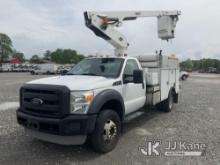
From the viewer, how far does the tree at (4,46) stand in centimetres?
8438

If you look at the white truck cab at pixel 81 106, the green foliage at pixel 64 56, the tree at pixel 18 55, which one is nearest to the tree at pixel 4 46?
the tree at pixel 18 55

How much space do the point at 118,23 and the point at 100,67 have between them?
8.90 ft

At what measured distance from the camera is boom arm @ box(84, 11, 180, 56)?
696 centimetres

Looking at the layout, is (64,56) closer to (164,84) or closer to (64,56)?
(64,56)

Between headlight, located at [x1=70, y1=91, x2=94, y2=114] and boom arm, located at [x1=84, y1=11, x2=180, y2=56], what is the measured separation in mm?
3364

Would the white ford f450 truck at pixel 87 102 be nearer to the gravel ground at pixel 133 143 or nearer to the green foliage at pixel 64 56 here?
the gravel ground at pixel 133 143

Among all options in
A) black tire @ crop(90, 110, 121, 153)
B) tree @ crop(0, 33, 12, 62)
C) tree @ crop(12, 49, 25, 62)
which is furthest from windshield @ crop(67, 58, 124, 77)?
tree @ crop(12, 49, 25, 62)

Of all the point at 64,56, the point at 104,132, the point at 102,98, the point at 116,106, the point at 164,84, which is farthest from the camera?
the point at 64,56

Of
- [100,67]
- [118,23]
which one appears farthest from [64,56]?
[100,67]

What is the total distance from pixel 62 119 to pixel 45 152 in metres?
1.13

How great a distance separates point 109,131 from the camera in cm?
466

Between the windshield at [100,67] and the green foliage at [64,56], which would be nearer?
the windshield at [100,67]

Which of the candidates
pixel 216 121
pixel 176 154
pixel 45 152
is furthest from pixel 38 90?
pixel 216 121

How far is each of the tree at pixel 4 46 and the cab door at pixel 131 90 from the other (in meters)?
86.2
